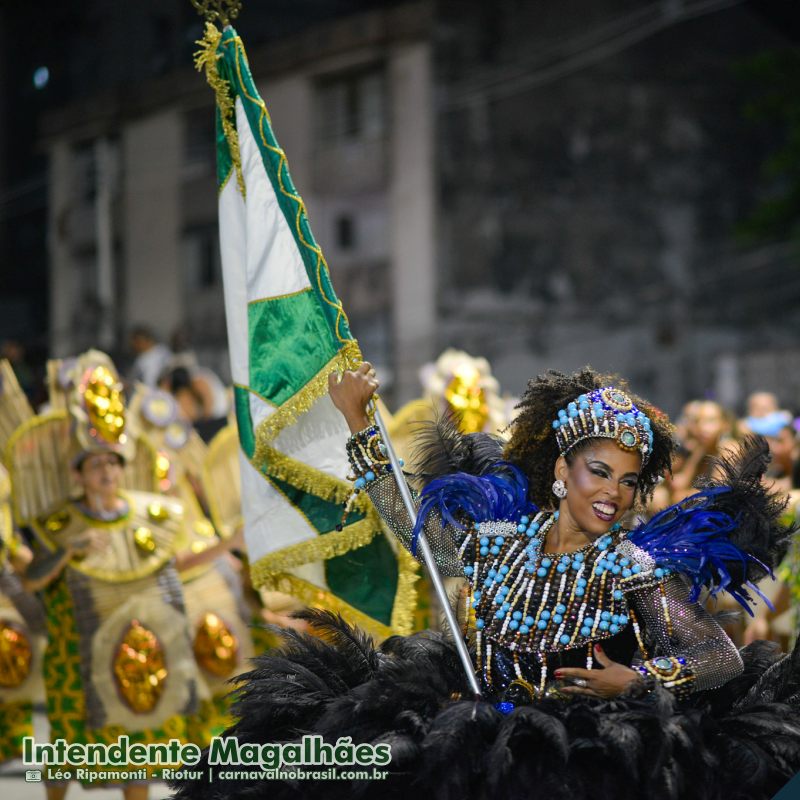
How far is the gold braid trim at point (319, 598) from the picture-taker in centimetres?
513

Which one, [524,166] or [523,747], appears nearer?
[523,747]

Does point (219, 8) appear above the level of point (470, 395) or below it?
above

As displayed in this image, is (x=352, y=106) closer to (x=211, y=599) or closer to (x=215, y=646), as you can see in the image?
(x=211, y=599)

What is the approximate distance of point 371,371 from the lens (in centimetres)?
410

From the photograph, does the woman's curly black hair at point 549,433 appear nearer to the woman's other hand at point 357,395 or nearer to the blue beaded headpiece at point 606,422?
the blue beaded headpiece at point 606,422

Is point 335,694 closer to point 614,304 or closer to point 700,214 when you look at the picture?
point 614,304

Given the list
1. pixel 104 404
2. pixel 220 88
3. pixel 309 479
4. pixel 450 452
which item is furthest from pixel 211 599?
pixel 450 452

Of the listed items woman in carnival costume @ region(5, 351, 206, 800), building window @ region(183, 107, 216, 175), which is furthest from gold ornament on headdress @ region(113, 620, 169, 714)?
building window @ region(183, 107, 216, 175)

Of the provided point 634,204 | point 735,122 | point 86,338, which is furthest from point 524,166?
point 86,338

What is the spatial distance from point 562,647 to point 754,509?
62 centimetres

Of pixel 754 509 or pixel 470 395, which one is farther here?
pixel 470 395

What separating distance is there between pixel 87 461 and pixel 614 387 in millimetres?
3471

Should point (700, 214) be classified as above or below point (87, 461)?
above

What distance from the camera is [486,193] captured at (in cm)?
1880
